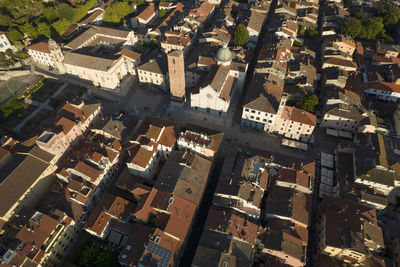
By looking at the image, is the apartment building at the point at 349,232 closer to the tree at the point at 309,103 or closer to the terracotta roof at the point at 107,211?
the tree at the point at 309,103

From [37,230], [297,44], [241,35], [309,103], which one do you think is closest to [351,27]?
[297,44]

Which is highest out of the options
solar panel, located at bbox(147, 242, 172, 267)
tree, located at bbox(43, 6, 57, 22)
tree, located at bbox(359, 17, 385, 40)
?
tree, located at bbox(359, 17, 385, 40)

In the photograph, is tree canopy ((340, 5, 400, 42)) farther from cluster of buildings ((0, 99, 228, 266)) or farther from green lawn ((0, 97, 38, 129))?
green lawn ((0, 97, 38, 129))

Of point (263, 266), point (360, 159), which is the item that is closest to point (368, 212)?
point (360, 159)

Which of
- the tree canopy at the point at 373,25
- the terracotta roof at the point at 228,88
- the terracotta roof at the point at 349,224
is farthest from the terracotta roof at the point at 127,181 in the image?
the tree canopy at the point at 373,25

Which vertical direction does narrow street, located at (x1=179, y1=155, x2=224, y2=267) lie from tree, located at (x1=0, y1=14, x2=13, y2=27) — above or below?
below

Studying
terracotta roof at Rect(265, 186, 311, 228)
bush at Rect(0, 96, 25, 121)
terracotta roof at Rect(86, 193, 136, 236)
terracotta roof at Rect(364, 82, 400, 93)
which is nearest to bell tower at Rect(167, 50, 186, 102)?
terracotta roof at Rect(86, 193, 136, 236)

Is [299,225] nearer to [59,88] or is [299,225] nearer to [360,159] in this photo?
[360,159]

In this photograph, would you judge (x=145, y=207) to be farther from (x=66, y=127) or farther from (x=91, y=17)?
(x=91, y=17)
